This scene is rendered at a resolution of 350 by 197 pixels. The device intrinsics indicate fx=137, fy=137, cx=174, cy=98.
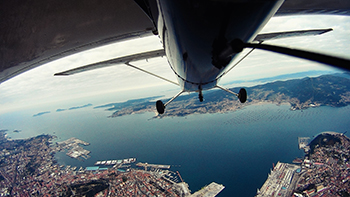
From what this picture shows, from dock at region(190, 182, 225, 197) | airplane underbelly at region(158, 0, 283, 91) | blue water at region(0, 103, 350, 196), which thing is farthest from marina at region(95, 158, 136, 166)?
airplane underbelly at region(158, 0, 283, 91)

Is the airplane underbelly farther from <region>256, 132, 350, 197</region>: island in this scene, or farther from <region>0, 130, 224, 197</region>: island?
<region>256, 132, 350, 197</region>: island

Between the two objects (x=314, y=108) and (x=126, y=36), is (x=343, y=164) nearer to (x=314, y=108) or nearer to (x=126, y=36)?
(x=126, y=36)

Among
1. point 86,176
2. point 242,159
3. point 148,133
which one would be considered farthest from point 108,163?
point 242,159

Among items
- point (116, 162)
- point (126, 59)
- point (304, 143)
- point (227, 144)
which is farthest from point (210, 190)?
point (304, 143)

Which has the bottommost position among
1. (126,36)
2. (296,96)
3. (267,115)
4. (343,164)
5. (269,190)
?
(269,190)

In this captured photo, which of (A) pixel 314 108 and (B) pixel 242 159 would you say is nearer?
(B) pixel 242 159

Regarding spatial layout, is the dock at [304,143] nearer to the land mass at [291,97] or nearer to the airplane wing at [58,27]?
the land mass at [291,97]

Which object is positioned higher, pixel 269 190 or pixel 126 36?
pixel 126 36
